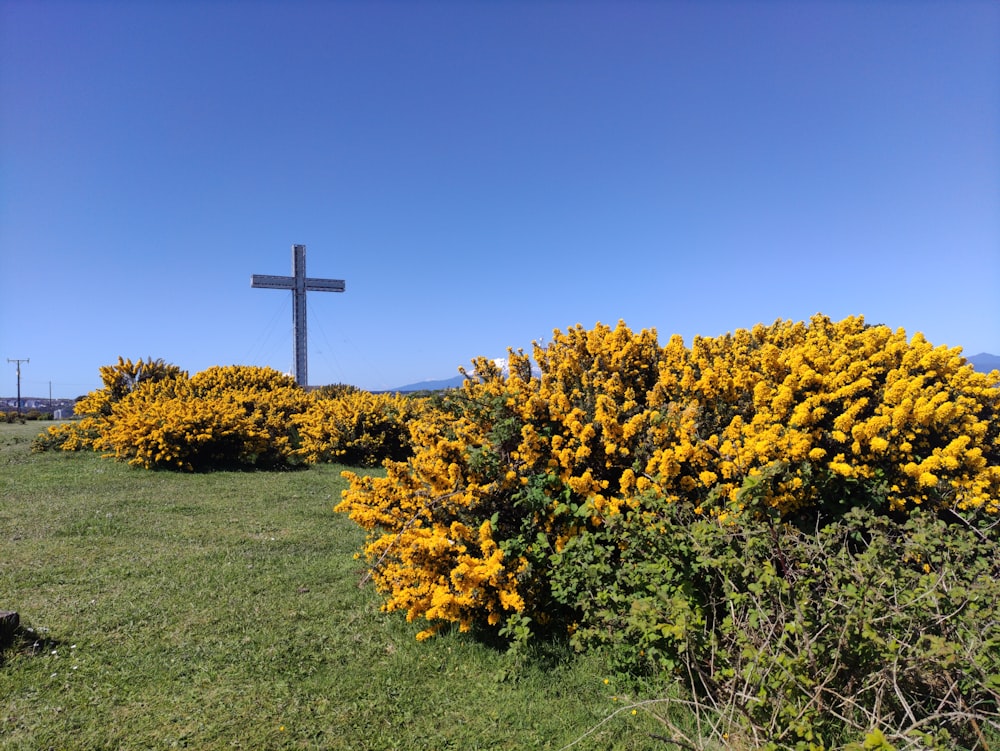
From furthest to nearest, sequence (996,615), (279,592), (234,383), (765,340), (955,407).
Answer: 1. (234,383)
2. (765,340)
3. (279,592)
4. (955,407)
5. (996,615)

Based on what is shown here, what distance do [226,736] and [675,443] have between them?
2.85 metres

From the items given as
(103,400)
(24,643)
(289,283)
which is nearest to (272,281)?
(289,283)

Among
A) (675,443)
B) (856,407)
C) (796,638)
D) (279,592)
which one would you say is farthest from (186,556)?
(856,407)

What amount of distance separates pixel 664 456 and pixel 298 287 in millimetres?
33631

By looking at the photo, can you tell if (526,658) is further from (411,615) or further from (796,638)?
(796,638)

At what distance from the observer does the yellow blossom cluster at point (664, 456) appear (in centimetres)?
332

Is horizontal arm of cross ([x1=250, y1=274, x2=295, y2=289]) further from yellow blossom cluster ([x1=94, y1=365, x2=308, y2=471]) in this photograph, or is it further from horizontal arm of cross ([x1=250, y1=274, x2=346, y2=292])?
yellow blossom cluster ([x1=94, y1=365, x2=308, y2=471])

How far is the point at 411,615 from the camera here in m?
3.52

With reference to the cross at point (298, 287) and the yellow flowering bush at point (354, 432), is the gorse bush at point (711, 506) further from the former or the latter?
the cross at point (298, 287)

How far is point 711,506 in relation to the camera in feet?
10.4

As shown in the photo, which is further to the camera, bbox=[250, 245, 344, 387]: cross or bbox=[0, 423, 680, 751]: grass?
bbox=[250, 245, 344, 387]: cross

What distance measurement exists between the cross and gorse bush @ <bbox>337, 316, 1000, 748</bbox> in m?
30.3

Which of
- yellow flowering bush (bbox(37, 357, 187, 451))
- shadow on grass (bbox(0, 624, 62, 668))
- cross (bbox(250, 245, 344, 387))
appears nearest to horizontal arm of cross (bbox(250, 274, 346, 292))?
cross (bbox(250, 245, 344, 387))

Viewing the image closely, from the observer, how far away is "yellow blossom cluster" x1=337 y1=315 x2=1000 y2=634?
3318 millimetres
